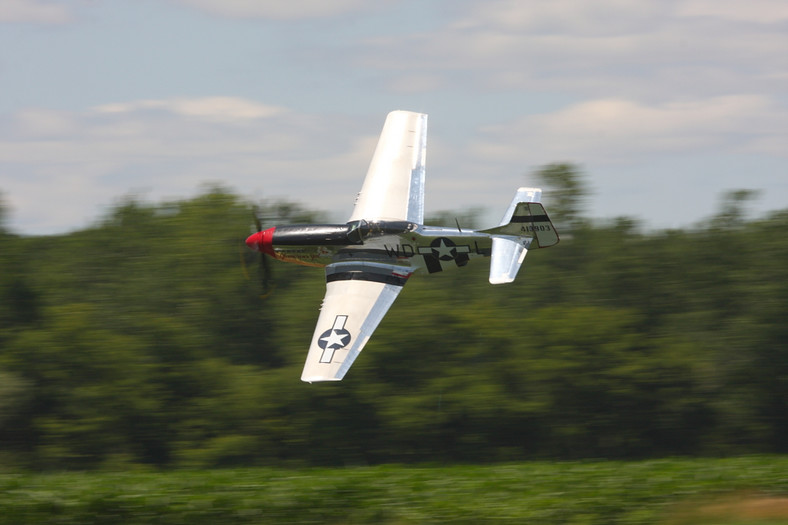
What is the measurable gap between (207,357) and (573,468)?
121 feet

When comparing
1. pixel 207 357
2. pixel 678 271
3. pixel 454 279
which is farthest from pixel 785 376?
pixel 207 357

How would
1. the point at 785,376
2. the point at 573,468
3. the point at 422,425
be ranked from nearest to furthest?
the point at 573,468
the point at 422,425
the point at 785,376

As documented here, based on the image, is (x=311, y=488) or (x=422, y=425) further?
(x=422, y=425)

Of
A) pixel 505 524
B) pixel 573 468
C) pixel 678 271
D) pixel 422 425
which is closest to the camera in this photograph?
pixel 505 524

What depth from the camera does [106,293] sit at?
56312mm

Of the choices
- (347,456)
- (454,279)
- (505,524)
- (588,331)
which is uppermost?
(454,279)

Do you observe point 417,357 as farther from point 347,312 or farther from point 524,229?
point 347,312

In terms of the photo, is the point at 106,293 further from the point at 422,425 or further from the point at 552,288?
the point at 552,288

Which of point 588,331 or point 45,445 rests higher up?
point 588,331

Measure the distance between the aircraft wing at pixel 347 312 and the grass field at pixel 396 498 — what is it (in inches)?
92.1

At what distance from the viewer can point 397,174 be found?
84.5 feet

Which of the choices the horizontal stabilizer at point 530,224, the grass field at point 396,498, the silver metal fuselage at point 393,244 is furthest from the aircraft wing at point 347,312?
the horizontal stabilizer at point 530,224

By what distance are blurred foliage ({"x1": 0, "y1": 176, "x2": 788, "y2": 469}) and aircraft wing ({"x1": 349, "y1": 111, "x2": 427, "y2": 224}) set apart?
22.9m

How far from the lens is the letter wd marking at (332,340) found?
18719 mm
